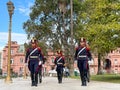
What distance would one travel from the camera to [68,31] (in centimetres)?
6297

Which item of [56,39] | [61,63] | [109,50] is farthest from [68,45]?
[61,63]

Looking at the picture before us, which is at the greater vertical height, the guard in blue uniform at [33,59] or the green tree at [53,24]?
the green tree at [53,24]

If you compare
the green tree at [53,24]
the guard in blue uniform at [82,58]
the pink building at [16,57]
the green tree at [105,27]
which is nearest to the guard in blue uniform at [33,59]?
the guard in blue uniform at [82,58]

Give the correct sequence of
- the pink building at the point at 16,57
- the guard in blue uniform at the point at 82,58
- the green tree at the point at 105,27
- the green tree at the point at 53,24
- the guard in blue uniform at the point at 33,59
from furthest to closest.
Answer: the pink building at the point at 16,57 < the green tree at the point at 53,24 < the green tree at the point at 105,27 < the guard in blue uniform at the point at 82,58 < the guard in blue uniform at the point at 33,59

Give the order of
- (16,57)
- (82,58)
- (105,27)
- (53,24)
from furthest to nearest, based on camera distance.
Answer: (16,57) → (53,24) → (105,27) → (82,58)

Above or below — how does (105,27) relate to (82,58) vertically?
above

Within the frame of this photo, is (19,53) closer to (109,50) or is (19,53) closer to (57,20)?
(57,20)

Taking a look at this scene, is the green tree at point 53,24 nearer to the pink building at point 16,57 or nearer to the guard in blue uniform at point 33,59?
the guard in blue uniform at point 33,59

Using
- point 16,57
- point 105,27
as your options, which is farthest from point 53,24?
point 16,57

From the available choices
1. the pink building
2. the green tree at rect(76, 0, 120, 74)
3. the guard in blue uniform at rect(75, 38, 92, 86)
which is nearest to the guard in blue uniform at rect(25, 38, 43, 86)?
the guard in blue uniform at rect(75, 38, 92, 86)

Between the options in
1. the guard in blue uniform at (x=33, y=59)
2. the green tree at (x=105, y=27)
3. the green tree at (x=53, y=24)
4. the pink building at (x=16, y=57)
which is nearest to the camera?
the guard in blue uniform at (x=33, y=59)

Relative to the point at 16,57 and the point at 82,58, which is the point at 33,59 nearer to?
the point at 82,58

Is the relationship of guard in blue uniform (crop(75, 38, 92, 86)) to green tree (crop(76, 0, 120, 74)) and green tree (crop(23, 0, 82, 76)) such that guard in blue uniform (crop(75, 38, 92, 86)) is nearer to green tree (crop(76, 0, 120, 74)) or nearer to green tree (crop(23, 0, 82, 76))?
green tree (crop(76, 0, 120, 74))

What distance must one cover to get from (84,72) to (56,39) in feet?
144
